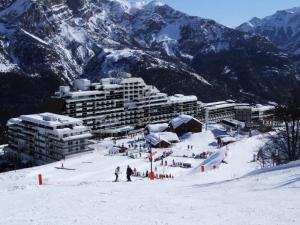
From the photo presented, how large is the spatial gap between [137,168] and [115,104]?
6731cm

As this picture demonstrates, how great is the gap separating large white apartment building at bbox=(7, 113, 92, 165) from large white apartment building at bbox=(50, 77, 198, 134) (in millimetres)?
17023

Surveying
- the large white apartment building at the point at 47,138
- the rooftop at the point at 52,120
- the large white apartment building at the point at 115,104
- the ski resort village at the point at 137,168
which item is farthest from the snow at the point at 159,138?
the large white apartment building at the point at 115,104

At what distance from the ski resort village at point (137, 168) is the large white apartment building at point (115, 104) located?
273 millimetres

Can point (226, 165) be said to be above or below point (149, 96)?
below

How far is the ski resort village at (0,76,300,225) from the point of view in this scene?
18625 millimetres

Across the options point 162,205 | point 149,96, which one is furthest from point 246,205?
point 149,96

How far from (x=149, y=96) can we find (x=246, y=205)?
114045 millimetres

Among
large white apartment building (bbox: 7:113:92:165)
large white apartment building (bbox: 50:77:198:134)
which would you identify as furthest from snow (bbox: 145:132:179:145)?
large white apartment building (bbox: 50:77:198:134)

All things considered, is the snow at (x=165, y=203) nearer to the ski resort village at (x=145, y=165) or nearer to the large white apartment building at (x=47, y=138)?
the ski resort village at (x=145, y=165)

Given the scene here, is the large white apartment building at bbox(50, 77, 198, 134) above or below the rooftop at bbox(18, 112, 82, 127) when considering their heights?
above

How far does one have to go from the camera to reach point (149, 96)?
13250 cm

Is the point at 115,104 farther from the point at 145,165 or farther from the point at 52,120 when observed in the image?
the point at 145,165

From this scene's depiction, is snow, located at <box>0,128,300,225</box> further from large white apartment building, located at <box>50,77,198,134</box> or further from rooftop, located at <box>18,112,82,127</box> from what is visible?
large white apartment building, located at <box>50,77,198,134</box>

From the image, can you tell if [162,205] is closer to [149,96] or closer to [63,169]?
[63,169]
